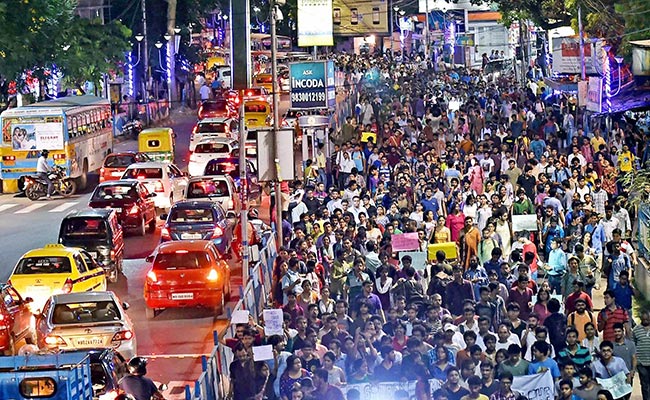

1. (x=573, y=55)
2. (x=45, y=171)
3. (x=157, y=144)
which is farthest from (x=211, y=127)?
(x=573, y=55)

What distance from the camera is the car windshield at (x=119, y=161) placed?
4222 centimetres

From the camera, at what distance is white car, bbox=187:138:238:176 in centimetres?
4334

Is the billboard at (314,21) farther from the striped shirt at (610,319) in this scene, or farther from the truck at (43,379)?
the truck at (43,379)

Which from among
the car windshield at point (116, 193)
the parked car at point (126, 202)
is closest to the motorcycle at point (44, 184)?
the parked car at point (126, 202)

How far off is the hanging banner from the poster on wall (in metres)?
29.0

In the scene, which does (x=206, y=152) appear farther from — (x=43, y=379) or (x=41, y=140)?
(x=43, y=379)

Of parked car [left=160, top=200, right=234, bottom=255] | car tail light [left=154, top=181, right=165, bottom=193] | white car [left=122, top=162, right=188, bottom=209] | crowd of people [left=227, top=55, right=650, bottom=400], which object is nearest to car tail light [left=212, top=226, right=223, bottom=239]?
parked car [left=160, top=200, right=234, bottom=255]

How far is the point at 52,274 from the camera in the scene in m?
24.4

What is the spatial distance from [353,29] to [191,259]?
178 ft

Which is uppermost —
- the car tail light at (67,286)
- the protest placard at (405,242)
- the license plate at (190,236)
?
the protest placard at (405,242)

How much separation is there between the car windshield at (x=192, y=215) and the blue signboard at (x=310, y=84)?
896 cm

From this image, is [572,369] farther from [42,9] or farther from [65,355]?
[42,9]

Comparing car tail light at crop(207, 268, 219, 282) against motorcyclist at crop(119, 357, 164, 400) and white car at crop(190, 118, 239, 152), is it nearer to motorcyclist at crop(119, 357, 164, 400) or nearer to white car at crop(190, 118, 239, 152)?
motorcyclist at crop(119, 357, 164, 400)

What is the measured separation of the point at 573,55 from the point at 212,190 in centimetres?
1577
